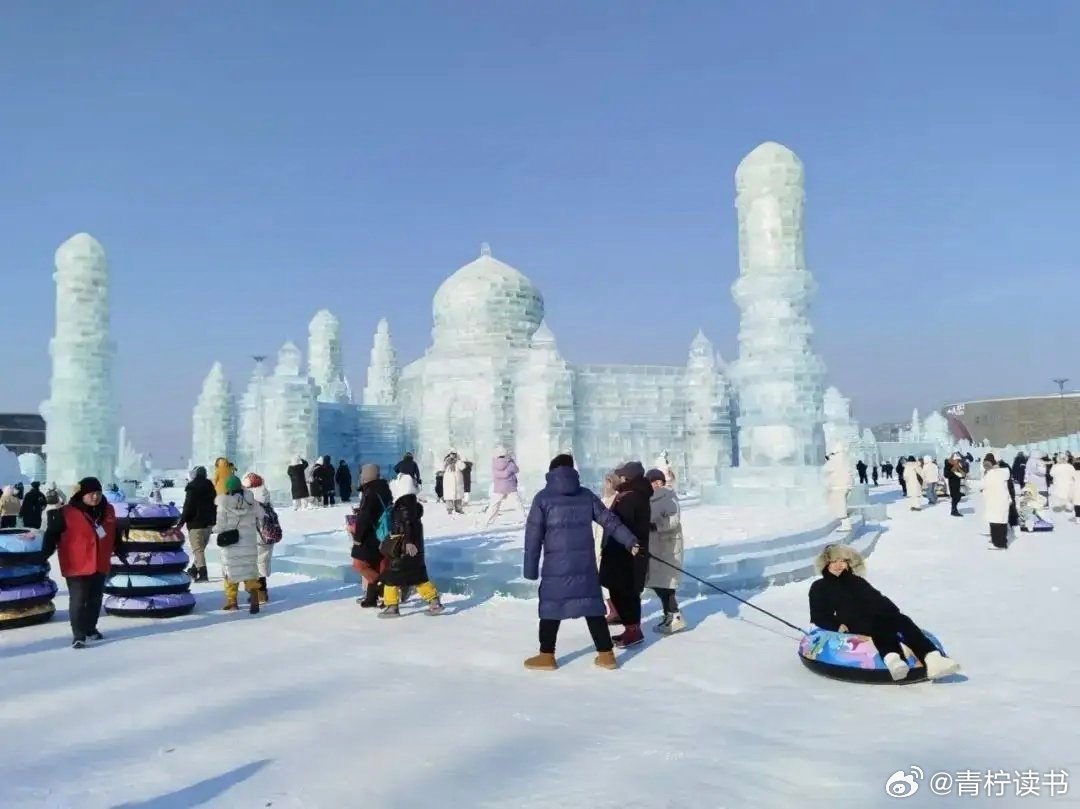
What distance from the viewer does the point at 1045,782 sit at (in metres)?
3.39

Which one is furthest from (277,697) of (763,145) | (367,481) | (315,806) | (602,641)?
(763,145)

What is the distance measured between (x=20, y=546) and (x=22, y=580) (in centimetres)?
41

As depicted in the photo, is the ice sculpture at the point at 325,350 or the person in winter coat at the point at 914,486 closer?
the person in winter coat at the point at 914,486

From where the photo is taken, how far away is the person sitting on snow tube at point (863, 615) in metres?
4.61

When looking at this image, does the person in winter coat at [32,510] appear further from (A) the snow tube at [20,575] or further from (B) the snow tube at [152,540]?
(B) the snow tube at [152,540]

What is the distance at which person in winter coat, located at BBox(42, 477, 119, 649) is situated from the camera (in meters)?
6.22

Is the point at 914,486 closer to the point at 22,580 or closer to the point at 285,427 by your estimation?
the point at 285,427

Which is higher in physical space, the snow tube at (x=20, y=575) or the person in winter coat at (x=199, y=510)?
the person in winter coat at (x=199, y=510)

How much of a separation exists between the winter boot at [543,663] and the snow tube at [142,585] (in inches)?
148

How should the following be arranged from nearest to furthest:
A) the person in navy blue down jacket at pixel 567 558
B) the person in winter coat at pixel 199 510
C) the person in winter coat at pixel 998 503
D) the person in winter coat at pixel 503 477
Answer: the person in navy blue down jacket at pixel 567 558 → the person in winter coat at pixel 199 510 → the person in winter coat at pixel 998 503 → the person in winter coat at pixel 503 477

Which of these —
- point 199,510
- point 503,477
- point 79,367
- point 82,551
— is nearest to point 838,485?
point 503,477

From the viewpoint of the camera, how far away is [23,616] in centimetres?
688

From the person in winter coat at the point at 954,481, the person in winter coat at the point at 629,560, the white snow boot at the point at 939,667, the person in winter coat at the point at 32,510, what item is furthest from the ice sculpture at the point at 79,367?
the white snow boot at the point at 939,667

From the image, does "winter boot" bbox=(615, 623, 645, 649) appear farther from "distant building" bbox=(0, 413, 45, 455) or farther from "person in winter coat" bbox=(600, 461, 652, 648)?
"distant building" bbox=(0, 413, 45, 455)
